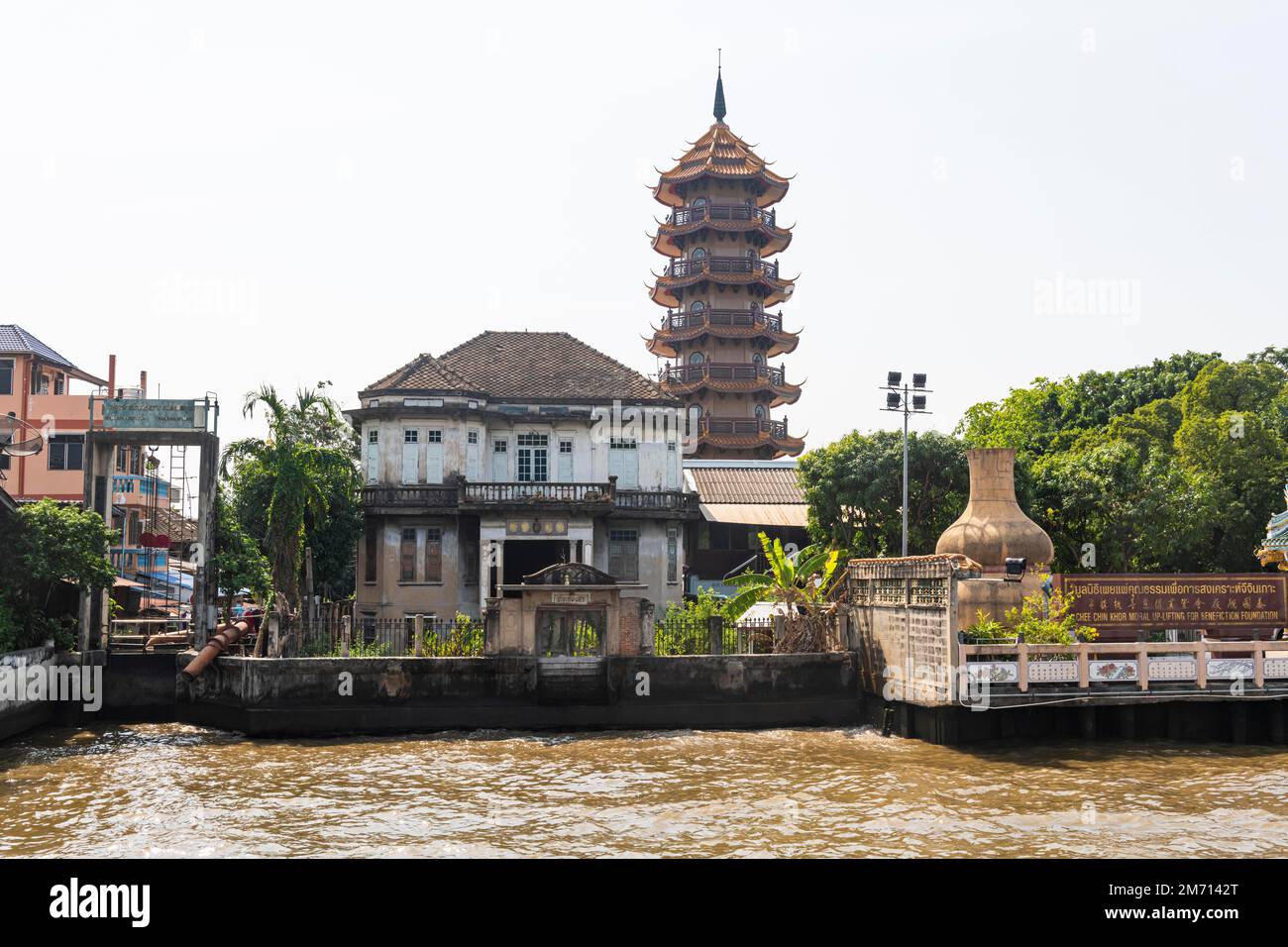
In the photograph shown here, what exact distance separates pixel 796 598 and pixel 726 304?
33336 mm

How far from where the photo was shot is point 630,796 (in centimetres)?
1833

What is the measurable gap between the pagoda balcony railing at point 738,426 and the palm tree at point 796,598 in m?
28.2

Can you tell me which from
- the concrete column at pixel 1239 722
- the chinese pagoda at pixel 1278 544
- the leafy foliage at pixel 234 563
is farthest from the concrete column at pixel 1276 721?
the leafy foliage at pixel 234 563

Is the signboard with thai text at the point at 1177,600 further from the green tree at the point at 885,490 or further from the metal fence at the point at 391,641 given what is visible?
the metal fence at the point at 391,641

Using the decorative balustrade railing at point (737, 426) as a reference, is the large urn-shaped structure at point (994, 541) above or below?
below

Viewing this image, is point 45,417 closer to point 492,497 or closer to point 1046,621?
point 492,497

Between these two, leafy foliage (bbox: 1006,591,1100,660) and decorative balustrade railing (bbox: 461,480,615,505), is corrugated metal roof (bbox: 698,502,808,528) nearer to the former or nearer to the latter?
decorative balustrade railing (bbox: 461,480,615,505)


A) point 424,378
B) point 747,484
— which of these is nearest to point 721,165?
point 747,484

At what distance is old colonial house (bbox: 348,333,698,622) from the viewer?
117ft

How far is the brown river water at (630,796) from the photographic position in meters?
15.2
